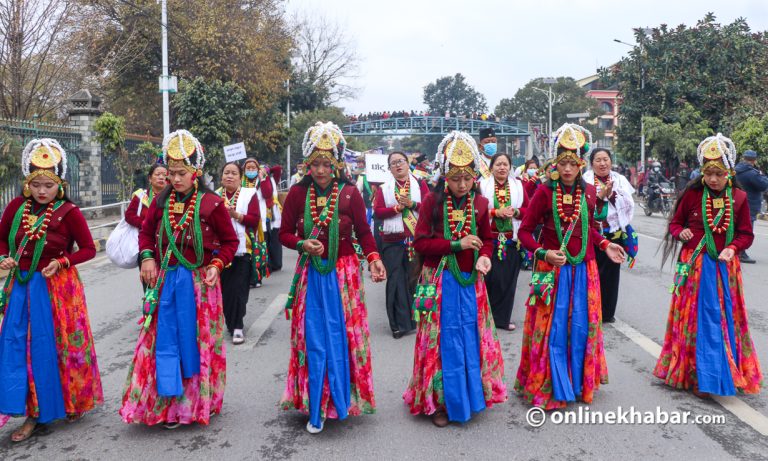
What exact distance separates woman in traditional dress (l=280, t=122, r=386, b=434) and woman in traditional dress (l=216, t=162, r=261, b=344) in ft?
7.24

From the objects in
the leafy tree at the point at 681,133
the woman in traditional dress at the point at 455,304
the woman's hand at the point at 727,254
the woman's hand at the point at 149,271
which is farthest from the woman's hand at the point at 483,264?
the leafy tree at the point at 681,133

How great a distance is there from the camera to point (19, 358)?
417cm

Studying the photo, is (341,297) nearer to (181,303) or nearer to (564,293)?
(181,303)

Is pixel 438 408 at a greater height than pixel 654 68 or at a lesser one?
lesser

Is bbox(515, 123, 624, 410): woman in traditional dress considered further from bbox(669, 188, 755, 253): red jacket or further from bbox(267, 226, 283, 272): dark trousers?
bbox(267, 226, 283, 272): dark trousers

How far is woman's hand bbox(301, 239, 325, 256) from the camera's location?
425 centimetres

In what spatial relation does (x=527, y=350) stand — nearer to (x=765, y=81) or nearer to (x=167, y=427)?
(x=167, y=427)

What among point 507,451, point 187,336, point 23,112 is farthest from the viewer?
point 23,112

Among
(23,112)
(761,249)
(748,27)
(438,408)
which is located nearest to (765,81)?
(748,27)

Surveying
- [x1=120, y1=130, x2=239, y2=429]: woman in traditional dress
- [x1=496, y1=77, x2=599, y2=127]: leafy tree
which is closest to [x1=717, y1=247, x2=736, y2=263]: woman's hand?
[x1=120, y1=130, x2=239, y2=429]: woman in traditional dress

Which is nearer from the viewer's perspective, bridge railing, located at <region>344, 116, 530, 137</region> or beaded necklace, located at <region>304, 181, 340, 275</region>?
beaded necklace, located at <region>304, 181, 340, 275</region>

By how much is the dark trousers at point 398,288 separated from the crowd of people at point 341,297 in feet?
6.91

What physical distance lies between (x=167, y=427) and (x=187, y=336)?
586 millimetres

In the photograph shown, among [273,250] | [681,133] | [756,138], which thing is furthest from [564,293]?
[681,133]
